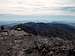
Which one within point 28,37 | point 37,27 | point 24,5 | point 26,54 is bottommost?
point 26,54

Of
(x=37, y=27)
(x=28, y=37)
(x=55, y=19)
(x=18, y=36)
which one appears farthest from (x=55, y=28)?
(x=18, y=36)

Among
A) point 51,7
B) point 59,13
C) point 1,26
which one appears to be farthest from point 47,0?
point 1,26

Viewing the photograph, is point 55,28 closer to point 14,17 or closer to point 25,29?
point 25,29

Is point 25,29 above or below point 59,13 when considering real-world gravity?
below

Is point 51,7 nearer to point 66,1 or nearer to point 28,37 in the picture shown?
point 66,1

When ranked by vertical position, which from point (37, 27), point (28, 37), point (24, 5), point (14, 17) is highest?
point (24, 5)

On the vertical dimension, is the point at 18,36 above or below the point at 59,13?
below
